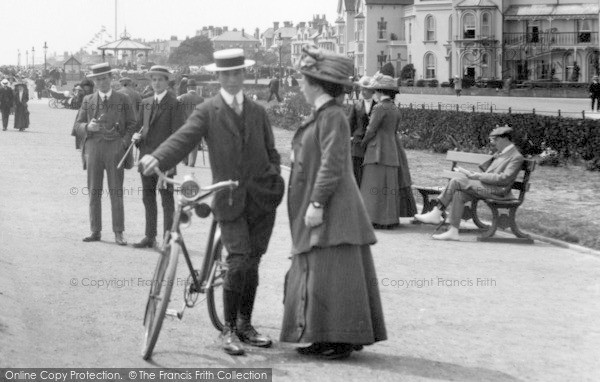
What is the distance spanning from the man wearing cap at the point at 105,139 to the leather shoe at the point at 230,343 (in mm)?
4556

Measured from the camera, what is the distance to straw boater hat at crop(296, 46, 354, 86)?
6.64m

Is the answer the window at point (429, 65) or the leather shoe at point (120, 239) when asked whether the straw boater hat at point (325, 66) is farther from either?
the window at point (429, 65)

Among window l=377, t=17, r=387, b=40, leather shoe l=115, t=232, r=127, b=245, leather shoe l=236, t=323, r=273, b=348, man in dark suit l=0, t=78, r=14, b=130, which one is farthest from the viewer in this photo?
window l=377, t=17, r=387, b=40

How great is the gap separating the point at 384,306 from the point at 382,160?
15.2 ft

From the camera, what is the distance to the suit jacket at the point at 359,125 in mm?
13273

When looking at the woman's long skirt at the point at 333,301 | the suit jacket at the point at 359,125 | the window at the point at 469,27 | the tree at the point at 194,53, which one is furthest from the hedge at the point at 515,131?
the tree at the point at 194,53

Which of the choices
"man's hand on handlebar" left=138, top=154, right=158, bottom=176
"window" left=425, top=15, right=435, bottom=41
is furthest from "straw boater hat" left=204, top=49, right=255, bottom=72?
"window" left=425, top=15, right=435, bottom=41

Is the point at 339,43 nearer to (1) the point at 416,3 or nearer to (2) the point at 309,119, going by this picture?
(1) the point at 416,3

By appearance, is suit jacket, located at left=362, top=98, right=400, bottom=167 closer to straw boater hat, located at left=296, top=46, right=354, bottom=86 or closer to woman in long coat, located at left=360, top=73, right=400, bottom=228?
woman in long coat, located at left=360, top=73, right=400, bottom=228

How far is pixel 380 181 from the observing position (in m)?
13.0

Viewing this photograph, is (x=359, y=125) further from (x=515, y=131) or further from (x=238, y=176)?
(x=515, y=131)

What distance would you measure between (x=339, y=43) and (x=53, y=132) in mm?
100051

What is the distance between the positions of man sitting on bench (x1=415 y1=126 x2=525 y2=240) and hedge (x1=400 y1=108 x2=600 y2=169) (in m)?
7.80

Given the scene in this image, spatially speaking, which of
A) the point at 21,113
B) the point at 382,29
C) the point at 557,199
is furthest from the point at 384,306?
the point at 382,29
